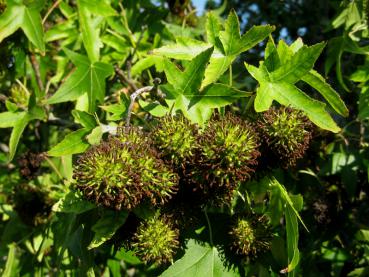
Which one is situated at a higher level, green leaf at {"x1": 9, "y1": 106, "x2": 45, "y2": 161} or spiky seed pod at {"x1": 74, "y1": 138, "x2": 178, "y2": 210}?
spiky seed pod at {"x1": 74, "y1": 138, "x2": 178, "y2": 210}

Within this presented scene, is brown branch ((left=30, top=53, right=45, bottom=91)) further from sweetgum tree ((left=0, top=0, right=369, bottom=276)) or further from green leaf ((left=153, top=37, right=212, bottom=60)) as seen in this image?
green leaf ((left=153, top=37, right=212, bottom=60))

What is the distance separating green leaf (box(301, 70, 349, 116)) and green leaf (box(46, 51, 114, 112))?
978 mm

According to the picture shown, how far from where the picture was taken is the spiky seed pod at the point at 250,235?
1837mm

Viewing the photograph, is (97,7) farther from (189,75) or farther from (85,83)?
(189,75)

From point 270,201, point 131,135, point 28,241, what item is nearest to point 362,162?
point 270,201

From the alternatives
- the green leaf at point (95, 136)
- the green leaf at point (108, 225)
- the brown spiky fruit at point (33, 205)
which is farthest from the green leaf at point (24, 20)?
the green leaf at point (108, 225)

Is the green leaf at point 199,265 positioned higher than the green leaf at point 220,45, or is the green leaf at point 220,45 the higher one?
the green leaf at point 220,45

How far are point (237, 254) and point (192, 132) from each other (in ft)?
1.61

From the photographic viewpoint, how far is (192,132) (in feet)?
5.70

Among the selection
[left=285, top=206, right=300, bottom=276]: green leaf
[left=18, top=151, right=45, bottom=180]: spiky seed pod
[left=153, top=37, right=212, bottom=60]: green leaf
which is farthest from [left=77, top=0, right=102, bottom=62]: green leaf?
[left=285, top=206, right=300, bottom=276]: green leaf

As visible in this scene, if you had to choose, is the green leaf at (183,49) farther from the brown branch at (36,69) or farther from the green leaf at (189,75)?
the brown branch at (36,69)

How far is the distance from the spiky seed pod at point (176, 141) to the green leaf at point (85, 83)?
0.72 meters

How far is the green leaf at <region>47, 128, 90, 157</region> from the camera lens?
6.24ft

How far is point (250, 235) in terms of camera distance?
1.83 metres
